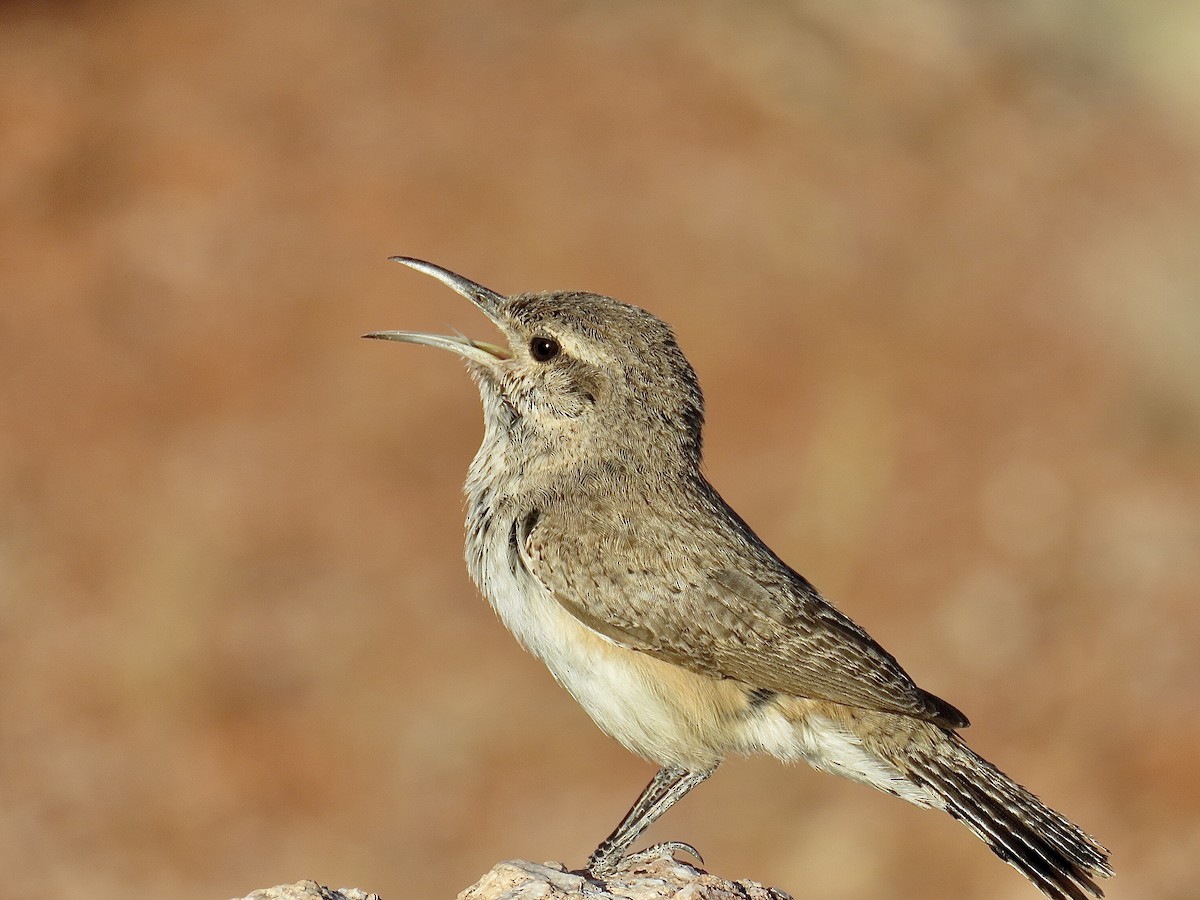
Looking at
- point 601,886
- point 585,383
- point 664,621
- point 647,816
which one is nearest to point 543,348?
point 585,383

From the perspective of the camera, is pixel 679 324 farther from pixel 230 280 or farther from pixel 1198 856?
pixel 1198 856

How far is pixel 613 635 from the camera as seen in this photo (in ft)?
18.3

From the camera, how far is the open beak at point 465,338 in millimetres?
6152

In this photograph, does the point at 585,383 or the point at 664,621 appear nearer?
the point at 664,621

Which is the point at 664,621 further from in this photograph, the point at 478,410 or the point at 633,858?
the point at 478,410

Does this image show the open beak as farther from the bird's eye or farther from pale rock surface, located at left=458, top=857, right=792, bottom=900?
pale rock surface, located at left=458, top=857, right=792, bottom=900

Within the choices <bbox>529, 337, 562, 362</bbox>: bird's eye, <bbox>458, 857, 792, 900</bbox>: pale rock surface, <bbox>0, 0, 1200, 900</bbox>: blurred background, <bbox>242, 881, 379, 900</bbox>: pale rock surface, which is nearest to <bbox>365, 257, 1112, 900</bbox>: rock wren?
<bbox>529, 337, 562, 362</bbox>: bird's eye

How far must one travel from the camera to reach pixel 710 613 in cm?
568

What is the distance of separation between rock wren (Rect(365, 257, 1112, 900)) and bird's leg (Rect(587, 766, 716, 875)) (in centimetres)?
1

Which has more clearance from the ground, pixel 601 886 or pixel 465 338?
pixel 465 338

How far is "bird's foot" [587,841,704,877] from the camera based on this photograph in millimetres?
5570

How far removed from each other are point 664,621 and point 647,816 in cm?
89

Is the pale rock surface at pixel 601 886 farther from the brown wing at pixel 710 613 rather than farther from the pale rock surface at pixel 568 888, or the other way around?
the brown wing at pixel 710 613

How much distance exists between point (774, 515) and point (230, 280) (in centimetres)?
609
